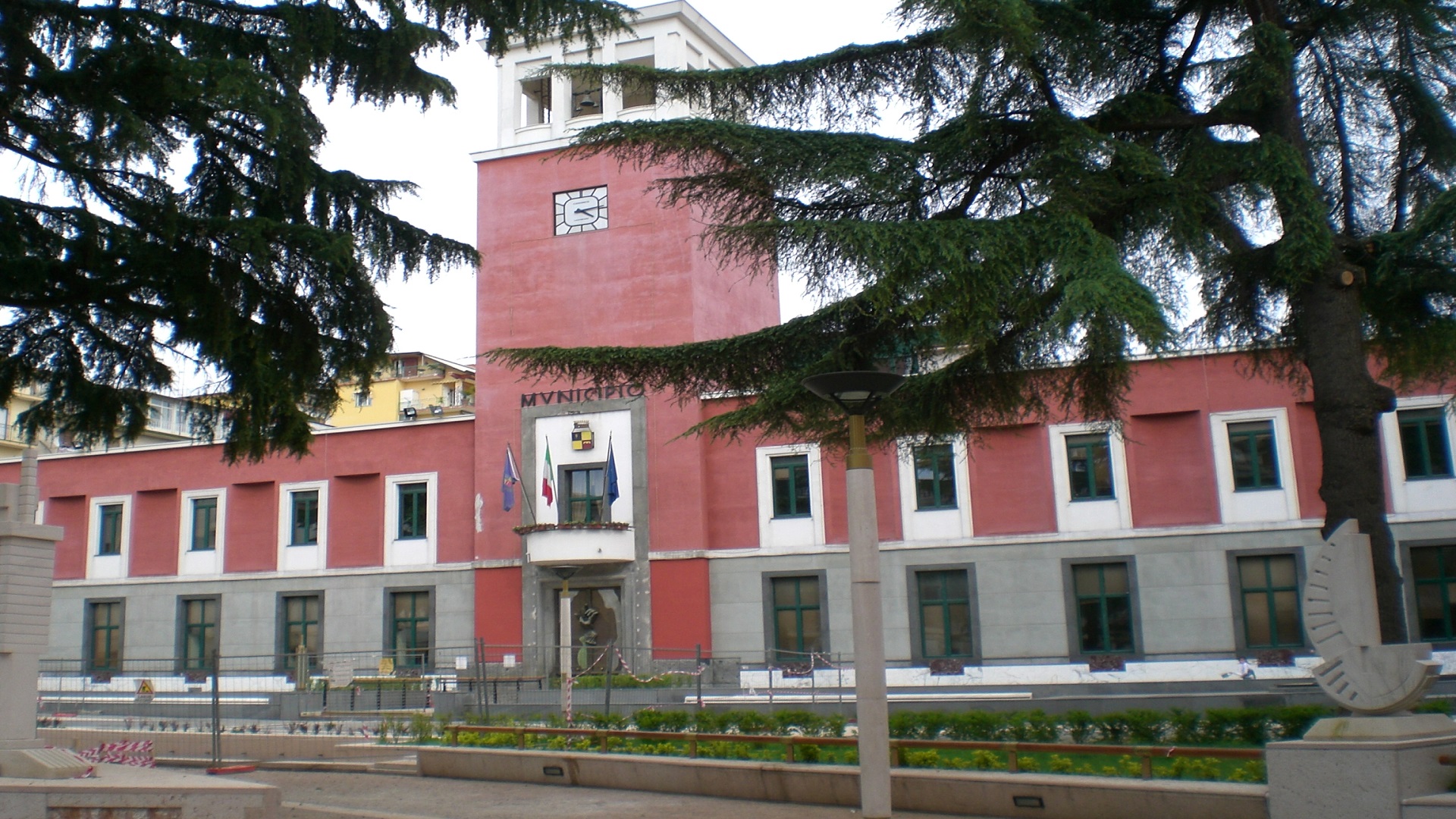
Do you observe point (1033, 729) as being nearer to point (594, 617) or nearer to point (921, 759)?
point (921, 759)

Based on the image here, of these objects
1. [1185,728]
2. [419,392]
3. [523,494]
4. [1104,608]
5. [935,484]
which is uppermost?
[419,392]

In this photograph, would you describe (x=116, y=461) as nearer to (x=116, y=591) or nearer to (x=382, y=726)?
(x=116, y=591)

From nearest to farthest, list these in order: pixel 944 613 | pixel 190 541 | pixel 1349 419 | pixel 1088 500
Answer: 1. pixel 1349 419
2. pixel 1088 500
3. pixel 944 613
4. pixel 190 541

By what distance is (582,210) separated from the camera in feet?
113

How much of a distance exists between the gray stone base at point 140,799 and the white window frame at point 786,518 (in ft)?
71.2

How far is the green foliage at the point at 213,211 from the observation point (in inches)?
408

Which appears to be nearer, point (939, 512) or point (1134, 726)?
point (1134, 726)

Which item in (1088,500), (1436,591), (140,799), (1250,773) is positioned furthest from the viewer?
(1088,500)

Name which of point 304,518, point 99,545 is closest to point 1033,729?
point 304,518

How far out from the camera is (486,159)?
35469 mm

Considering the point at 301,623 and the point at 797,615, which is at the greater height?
the point at 301,623

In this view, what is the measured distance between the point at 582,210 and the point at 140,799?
26.7 meters

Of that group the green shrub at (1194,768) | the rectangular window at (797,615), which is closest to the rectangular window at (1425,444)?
the rectangular window at (797,615)

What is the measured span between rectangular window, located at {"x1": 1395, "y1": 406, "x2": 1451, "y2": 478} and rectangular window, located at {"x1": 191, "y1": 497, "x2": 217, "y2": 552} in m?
31.7
